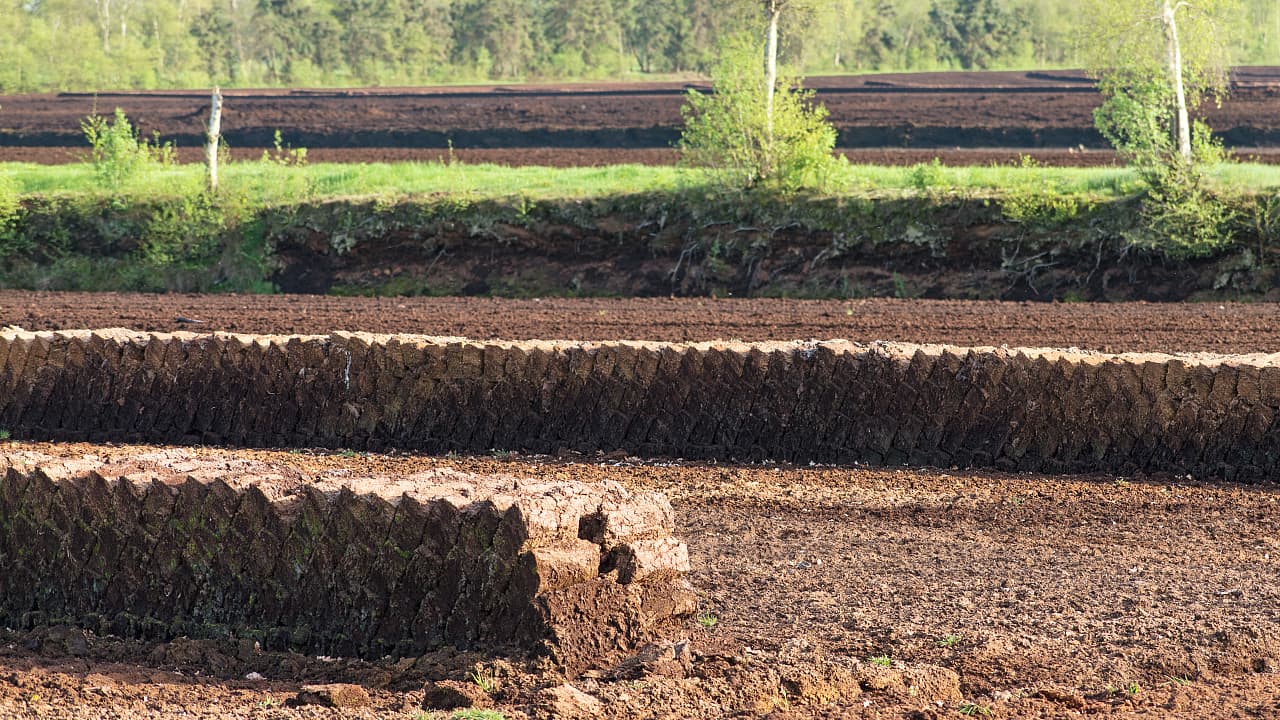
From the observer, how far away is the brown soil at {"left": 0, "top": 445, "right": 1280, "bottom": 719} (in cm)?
604

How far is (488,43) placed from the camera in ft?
171

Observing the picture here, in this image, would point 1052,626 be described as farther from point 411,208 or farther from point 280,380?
point 411,208

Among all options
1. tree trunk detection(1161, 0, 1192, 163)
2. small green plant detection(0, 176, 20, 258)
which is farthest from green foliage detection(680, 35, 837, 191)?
small green plant detection(0, 176, 20, 258)

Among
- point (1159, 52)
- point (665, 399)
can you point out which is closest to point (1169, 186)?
point (1159, 52)

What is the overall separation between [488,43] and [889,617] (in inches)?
1877

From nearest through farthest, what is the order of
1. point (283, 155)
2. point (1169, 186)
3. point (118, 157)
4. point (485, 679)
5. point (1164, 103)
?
point (485, 679) → point (1169, 186) → point (1164, 103) → point (118, 157) → point (283, 155)

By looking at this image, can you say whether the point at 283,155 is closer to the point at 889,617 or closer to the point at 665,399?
the point at 665,399

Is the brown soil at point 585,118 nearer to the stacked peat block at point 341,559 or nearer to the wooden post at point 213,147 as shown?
the wooden post at point 213,147

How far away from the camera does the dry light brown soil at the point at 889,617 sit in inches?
238

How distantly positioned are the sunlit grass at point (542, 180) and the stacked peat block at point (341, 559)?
14906 mm

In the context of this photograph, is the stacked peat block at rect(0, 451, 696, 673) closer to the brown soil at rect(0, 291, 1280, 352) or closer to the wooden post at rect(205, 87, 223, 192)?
the brown soil at rect(0, 291, 1280, 352)

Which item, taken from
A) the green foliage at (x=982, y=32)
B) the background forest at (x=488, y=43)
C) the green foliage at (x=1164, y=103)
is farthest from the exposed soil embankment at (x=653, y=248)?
the green foliage at (x=982, y=32)

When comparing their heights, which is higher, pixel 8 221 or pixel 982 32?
pixel 982 32

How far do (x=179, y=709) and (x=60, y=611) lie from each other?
2.12 m
